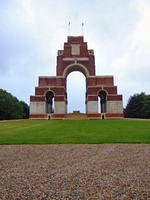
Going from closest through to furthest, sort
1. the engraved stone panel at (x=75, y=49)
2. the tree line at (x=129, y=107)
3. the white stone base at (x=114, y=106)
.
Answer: the white stone base at (x=114, y=106) → the engraved stone panel at (x=75, y=49) → the tree line at (x=129, y=107)

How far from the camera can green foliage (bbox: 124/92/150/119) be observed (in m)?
46.1

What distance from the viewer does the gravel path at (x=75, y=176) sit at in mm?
3115

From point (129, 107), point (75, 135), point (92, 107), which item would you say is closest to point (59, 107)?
point (92, 107)

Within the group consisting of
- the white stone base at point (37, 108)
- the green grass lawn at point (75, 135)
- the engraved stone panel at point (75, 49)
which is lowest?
the green grass lawn at point (75, 135)

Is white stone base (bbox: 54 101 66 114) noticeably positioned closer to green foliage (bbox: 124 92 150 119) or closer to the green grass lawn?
the green grass lawn

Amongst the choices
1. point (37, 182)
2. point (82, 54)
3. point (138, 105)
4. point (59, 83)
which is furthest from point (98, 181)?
point (138, 105)

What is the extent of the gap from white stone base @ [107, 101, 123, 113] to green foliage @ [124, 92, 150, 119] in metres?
16.3

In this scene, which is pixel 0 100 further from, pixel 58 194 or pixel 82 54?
pixel 58 194

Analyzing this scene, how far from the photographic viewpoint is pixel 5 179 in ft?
12.8

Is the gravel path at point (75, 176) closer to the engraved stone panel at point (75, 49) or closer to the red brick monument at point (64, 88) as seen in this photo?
the red brick monument at point (64, 88)

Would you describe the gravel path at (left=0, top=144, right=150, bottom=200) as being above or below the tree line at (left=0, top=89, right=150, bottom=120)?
below

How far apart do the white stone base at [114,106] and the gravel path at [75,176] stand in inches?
1134

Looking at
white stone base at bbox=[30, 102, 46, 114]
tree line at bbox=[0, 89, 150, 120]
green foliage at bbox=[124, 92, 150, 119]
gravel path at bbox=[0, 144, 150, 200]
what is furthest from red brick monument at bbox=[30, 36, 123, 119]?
gravel path at bbox=[0, 144, 150, 200]

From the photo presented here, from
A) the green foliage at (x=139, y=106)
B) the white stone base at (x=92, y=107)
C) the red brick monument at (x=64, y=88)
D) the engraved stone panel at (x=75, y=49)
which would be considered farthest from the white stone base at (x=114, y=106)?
the engraved stone panel at (x=75, y=49)
